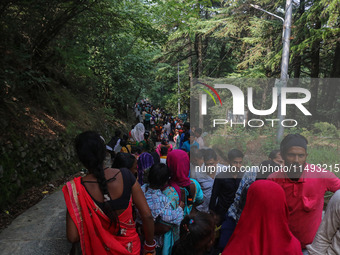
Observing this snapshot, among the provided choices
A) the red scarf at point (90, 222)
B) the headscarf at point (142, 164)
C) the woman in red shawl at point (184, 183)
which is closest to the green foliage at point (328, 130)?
the headscarf at point (142, 164)

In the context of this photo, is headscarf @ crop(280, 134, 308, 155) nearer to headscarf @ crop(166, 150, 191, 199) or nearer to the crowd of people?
the crowd of people

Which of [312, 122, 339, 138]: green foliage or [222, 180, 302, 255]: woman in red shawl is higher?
[222, 180, 302, 255]: woman in red shawl

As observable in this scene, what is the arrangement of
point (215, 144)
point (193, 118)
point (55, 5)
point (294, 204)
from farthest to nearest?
point (193, 118), point (215, 144), point (55, 5), point (294, 204)

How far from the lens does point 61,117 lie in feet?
31.1

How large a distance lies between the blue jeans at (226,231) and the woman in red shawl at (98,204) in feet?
4.19

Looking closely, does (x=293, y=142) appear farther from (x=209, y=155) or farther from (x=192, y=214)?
(x=209, y=155)

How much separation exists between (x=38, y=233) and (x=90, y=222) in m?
3.47

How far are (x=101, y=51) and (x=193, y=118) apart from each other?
17502 millimetres

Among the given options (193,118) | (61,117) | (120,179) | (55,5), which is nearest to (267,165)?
(120,179)

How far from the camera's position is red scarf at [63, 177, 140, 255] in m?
1.88

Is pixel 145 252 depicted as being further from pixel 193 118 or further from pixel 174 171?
pixel 193 118

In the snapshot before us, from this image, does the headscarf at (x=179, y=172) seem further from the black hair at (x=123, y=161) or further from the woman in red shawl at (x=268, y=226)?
the woman in red shawl at (x=268, y=226)

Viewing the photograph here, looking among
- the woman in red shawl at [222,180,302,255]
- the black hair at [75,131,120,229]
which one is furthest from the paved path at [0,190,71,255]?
the woman in red shawl at [222,180,302,255]

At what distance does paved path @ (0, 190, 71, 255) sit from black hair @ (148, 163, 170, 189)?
235 centimetres
